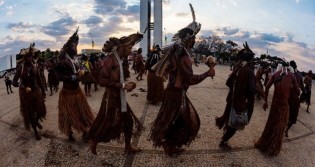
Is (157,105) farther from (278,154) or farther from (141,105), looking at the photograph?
(278,154)

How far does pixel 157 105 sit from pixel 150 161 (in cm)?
461

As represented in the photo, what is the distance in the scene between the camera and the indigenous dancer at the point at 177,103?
16.6 feet

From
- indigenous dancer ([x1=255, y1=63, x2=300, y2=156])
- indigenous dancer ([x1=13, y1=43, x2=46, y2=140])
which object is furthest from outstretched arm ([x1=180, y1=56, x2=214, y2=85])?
indigenous dancer ([x1=13, y1=43, x2=46, y2=140])

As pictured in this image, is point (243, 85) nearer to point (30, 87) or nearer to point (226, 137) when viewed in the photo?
point (226, 137)

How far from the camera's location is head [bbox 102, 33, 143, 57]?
5.36 meters

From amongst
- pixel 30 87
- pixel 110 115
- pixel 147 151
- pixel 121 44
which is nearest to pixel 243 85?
pixel 147 151

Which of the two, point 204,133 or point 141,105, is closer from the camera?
point 204,133

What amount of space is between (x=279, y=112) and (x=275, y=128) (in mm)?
311

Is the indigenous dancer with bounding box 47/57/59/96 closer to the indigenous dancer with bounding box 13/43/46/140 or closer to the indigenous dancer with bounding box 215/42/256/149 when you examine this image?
the indigenous dancer with bounding box 13/43/46/140

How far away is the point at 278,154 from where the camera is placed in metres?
6.01

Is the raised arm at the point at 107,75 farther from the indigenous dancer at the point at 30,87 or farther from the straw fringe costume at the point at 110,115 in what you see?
the indigenous dancer at the point at 30,87

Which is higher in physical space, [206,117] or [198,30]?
[198,30]

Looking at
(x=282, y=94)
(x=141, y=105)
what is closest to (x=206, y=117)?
(x=141, y=105)

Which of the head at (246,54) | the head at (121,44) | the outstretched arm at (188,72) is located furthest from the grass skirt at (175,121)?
the head at (246,54)
